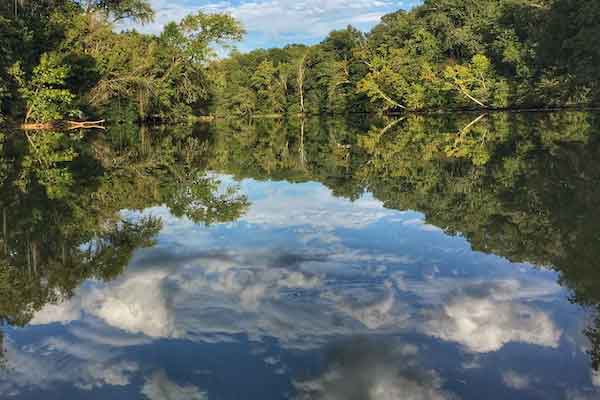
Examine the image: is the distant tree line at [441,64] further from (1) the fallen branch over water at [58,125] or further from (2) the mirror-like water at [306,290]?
(2) the mirror-like water at [306,290]

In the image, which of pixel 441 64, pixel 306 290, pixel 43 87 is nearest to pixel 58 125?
pixel 43 87

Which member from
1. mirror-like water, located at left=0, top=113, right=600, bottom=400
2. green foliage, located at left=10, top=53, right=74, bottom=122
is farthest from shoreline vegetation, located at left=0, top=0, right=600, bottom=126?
mirror-like water, located at left=0, top=113, right=600, bottom=400

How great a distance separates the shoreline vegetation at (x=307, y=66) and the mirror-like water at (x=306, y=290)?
77.0 ft

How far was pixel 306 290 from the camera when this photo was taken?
5.13 metres

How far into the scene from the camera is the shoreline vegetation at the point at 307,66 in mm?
31375

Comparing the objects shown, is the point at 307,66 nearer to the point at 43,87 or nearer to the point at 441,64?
the point at 441,64

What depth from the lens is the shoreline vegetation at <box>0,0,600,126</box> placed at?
31.4m

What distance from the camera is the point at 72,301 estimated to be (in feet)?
16.4

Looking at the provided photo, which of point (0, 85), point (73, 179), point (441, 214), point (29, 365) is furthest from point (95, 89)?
point (29, 365)

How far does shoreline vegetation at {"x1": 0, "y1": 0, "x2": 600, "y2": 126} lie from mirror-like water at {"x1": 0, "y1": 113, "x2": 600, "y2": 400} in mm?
23469

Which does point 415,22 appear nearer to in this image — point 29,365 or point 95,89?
point 95,89

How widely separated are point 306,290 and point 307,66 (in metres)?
73.7

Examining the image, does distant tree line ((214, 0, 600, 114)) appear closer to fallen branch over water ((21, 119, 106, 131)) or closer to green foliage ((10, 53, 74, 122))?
fallen branch over water ((21, 119, 106, 131))

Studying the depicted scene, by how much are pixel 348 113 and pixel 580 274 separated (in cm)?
6946
